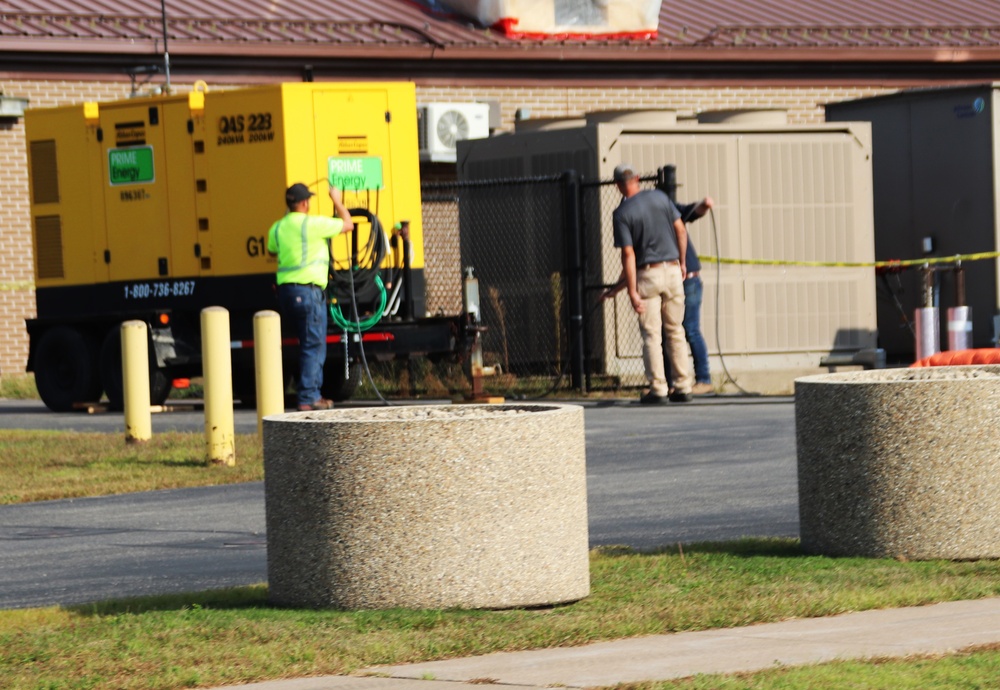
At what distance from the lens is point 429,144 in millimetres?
27406

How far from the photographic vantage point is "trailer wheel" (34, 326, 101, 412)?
19688 mm

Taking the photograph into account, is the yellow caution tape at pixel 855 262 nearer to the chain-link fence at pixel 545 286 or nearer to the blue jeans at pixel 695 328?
the chain-link fence at pixel 545 286

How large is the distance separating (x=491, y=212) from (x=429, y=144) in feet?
21.9

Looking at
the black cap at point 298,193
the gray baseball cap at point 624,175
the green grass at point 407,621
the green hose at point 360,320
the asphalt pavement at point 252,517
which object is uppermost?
the gray baseball cap at point 624,175

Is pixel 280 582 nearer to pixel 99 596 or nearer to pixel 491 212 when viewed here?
pixel 99 596

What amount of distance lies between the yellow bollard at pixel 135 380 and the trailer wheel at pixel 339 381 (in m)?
4.60

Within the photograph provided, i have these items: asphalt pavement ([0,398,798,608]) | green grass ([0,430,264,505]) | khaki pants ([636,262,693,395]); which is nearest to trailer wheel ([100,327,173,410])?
green grass ([0,430,264,505])

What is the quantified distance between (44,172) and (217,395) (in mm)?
7995

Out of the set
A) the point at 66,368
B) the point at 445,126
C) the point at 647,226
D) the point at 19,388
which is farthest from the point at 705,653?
the point at 445,126

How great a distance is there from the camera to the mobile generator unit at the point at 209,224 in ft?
60.6

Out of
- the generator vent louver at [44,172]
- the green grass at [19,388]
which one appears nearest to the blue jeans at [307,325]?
the generator vent louver at [44,172]

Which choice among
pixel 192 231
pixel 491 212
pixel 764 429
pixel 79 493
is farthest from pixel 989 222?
pixel 79 493

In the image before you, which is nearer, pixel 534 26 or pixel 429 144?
pixel 429 144

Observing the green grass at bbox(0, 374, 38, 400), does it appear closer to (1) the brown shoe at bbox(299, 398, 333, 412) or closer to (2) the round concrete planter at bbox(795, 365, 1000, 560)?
(1) the brown shoe at bbox(299, 398, 333, 412)
